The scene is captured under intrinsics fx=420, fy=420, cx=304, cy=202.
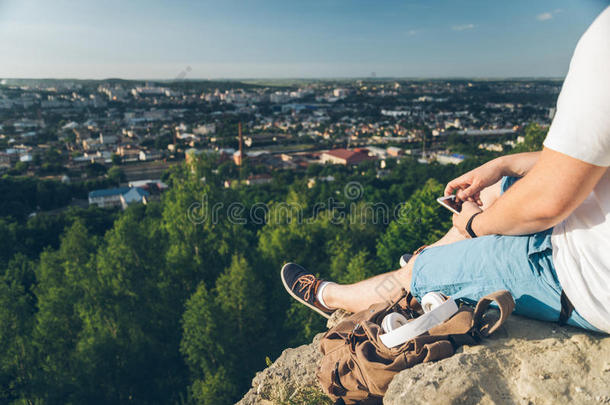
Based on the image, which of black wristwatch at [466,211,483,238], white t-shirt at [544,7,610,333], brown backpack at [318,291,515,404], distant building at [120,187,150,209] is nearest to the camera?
white t-shirt at [544,7,610,333]

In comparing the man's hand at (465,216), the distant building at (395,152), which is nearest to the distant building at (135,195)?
the distant building at (395,152)

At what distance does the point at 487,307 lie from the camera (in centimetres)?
238

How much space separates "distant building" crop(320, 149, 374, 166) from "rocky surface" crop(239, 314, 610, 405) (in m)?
61.9

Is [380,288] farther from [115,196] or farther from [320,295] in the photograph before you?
[115,196]

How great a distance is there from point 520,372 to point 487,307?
0.36m

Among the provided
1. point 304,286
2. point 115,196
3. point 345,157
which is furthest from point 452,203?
point 345,157

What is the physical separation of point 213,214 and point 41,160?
65.1 meters

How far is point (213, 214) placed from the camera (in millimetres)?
14820

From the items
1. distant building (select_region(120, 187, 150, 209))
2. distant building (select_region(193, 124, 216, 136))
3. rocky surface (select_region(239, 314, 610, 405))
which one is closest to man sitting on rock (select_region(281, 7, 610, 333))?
rocky surface (select_region(239, 314, 610, 405))

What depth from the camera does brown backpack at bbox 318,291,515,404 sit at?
236 cm

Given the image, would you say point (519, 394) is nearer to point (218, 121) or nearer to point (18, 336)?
point (18, 336)

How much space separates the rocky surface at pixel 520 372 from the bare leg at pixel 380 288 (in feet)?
2.43

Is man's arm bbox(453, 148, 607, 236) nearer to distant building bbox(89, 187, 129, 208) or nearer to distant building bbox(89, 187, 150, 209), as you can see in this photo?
distant building bbox(89, 187, 150, 209)

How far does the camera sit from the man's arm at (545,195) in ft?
5.79
